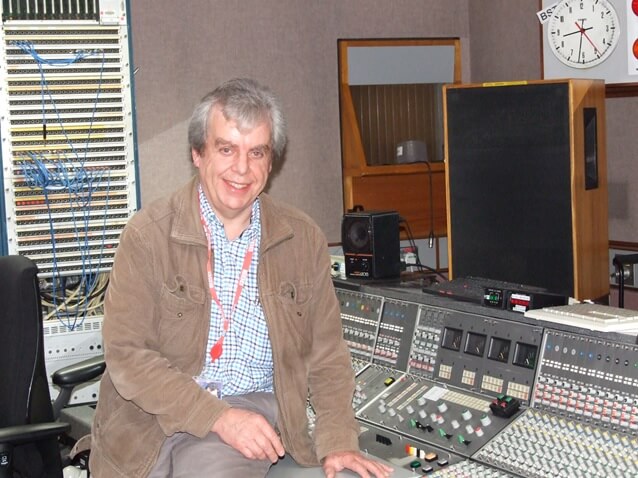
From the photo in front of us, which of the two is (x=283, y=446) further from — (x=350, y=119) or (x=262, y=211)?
(x=350, y=119)

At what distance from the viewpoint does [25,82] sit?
3484 millimetres

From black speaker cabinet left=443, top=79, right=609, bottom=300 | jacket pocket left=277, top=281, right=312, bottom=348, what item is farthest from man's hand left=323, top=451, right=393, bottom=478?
black speaker cabinet left=443, top=79, right=609, bottom=300

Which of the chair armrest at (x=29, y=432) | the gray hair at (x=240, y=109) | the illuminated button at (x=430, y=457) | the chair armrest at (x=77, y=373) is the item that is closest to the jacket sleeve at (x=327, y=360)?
the illuminated button at (x=430, y=457)

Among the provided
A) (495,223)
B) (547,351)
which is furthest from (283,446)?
(495,223)

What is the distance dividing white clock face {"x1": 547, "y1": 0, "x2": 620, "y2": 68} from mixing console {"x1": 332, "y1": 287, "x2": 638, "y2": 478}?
169 cm

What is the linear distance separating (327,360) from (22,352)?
94cm

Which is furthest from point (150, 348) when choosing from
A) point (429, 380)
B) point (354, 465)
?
point (429, 380)

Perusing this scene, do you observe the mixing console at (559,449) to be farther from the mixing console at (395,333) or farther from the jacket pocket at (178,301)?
the jacket pocket at (178,301)

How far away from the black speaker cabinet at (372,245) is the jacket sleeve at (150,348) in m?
1.10

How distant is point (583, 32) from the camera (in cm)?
403

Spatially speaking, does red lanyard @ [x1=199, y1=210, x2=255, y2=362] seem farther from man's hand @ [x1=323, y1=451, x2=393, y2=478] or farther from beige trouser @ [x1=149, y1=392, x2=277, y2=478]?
man's hand @ [x1=323, y1=451, x2=393, y2=478]

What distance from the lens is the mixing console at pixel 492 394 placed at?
2.22 m

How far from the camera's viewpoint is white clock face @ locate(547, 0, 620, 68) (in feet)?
12.9

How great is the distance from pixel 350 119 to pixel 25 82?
5.26ft
